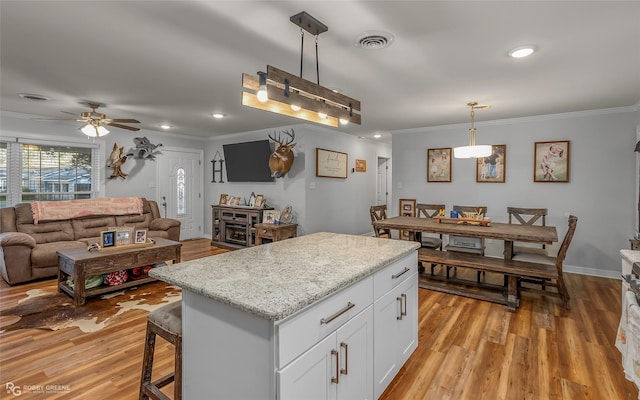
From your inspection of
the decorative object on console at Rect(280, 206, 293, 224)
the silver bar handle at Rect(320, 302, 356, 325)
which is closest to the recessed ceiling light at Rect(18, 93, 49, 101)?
the decorative object on console at Rect(280, 206, 293, 224)

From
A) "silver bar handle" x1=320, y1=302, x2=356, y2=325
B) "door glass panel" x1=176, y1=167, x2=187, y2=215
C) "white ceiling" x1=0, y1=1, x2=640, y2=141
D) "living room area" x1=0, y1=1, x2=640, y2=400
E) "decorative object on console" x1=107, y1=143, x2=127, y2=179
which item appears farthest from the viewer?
"door glass panel" x1=176, y1=167, x2=187, y2=215

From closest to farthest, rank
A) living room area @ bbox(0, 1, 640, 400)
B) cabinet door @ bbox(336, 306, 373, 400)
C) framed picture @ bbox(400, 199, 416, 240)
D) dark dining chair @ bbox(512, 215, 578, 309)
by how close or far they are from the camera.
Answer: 1. cabinet door @ bbox(336, 306, 373, 400)
2. living room area @ bbox(0, 1, 640, 400)
3. dark dining chair @ bbox(512, 215, 578, 309)
4. framed picture @ bbox(400, 199, 416, 240)

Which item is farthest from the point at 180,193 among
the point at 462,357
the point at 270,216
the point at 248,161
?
the point at 462,357

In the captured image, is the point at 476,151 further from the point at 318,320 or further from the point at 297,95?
the point at 318,320

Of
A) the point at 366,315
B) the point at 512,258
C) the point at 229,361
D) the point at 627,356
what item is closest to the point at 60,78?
the point at 229,361

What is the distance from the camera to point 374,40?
2.28 meters

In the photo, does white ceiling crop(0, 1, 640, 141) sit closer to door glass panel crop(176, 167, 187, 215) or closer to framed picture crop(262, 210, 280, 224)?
framed picture crop(262, 210, 280, 224)

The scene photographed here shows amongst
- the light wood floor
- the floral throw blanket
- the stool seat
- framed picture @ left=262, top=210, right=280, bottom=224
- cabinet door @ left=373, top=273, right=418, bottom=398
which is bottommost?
the light wood floor

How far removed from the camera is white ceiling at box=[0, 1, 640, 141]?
6.36 ft

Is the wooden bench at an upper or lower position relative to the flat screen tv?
Answer: lower

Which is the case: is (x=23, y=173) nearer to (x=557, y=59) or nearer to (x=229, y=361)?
(x=229, y=361)

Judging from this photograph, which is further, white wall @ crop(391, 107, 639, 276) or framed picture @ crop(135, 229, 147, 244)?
white wall @ crop(391, 107, 639, 276)

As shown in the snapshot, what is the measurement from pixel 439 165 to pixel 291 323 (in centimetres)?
509

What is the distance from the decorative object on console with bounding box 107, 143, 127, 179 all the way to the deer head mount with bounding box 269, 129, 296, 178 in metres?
2.86
